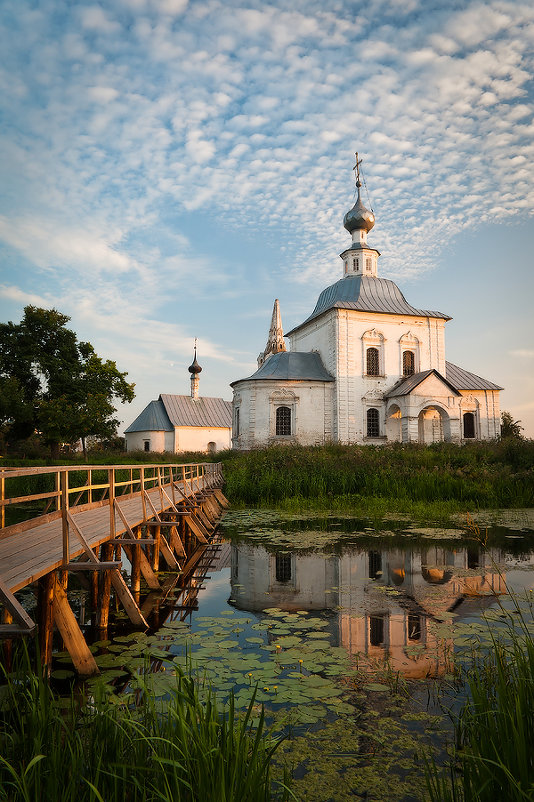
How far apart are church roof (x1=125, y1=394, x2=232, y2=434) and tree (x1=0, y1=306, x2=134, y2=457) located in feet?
18.2

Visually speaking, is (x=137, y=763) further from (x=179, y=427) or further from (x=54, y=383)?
(x=179, y=427)

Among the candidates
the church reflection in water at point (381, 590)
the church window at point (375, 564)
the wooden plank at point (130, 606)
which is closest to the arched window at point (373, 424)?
the church reflection in water at point (381, 590)

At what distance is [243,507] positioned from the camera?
1616cm

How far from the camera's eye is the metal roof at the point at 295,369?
29125 mm

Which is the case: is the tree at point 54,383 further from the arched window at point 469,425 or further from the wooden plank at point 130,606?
the wooden plank at point 130,606

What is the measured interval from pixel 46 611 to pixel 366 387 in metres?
26.3

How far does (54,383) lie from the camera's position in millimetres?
33500

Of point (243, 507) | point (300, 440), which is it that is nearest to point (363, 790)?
point (243, 507)

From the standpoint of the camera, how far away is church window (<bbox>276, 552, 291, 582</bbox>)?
8.10 metres

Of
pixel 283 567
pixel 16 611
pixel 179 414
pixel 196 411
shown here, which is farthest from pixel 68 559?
pixel 196 411

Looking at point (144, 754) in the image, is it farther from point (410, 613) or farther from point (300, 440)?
point (300, 440)

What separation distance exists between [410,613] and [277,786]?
3.47m

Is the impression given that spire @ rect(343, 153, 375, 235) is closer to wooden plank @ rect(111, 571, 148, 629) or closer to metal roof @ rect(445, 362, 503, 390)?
metal roof @ rect(445, 362, 503, 390)

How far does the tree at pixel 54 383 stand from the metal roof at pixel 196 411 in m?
6.79
